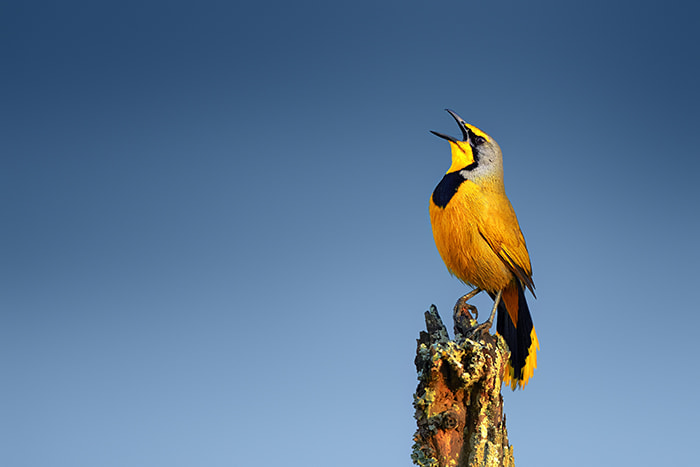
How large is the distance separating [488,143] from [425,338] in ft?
3.99

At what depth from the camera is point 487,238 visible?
11.5 ft

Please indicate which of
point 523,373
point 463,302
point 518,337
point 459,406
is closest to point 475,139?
point 463,302

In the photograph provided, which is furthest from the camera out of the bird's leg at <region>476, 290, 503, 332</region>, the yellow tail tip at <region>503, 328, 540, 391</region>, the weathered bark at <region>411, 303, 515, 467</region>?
the yellow tail tip at <region>503, 328, 540, 391</region>

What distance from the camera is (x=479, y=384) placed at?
3227mm

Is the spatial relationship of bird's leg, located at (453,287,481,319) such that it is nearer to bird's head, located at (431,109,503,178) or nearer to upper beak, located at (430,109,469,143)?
bird's head, located at (431,109,503,178)

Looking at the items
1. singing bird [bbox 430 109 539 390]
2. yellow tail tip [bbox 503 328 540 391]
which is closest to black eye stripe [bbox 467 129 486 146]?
singing bird [bbox 430 109 539 390]

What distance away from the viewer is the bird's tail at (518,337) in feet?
12.0

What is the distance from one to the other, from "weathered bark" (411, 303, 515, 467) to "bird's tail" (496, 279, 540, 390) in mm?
410

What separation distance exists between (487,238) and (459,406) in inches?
36.2

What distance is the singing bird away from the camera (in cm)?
351

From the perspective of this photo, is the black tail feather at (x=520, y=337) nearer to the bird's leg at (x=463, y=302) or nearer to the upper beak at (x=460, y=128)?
the bird's leg at (x=463, y=302)

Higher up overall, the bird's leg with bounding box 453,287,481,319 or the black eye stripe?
the black eye stripe

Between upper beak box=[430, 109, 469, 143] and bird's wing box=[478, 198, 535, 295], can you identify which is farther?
upper beak box=[430, 109, 469, 143]

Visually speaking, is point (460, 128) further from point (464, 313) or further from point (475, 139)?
point (464, 313)
